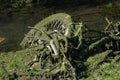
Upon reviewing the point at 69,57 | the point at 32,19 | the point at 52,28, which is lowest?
Result: the point at 32,19

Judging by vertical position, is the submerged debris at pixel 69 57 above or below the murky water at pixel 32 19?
above

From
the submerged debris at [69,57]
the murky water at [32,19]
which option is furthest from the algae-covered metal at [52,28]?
the murky water at [32,19]

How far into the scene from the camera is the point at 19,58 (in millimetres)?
14266

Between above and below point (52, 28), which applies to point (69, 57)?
above

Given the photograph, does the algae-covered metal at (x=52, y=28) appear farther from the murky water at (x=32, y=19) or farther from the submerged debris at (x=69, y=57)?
the murky water at (x=32, y=19)

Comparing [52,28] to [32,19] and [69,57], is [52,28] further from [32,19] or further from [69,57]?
[32,19]

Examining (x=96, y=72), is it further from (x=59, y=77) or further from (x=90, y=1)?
(x=90, y=1)

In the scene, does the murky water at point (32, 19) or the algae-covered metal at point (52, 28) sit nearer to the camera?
the algae-covered metal at point (52, 28)

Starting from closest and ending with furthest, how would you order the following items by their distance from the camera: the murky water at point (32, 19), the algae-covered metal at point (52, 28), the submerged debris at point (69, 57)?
1. the submerged debris at point (69, 57)
2. the algae-covered metal at point (52, 28)
3. the murky water at point (32, 19)

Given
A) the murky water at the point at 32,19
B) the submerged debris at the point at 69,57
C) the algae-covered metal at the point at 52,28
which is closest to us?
the submerged debris at the point at 69,57

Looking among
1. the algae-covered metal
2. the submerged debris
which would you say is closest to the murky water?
the algae-covered metal

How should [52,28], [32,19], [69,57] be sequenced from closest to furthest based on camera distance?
[69,57] → [52,28] → [32,19]

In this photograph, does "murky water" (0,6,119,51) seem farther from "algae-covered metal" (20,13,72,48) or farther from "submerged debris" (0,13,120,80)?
"submerged debris" (0,13,120,80)

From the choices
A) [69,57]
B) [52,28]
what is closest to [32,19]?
[52,28]
